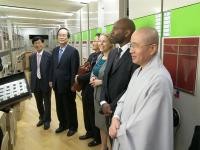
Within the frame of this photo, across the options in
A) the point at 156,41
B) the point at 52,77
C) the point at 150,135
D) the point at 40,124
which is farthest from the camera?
the point at 40,124

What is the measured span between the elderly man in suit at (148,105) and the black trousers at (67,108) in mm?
1802

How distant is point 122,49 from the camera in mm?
2076

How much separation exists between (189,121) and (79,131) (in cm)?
210

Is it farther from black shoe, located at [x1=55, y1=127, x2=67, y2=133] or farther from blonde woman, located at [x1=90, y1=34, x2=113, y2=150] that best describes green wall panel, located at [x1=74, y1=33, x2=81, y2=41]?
blonde woman, located at [x1=90, y1=34, x2=113, y2=150]

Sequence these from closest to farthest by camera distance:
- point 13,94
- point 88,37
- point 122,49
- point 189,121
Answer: point 189,121
point 122,49
point 13,94
point 88,37

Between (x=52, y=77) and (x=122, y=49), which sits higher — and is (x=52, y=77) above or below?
below

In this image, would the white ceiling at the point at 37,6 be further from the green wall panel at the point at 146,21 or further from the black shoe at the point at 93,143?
the black shoe at the point at 93,143

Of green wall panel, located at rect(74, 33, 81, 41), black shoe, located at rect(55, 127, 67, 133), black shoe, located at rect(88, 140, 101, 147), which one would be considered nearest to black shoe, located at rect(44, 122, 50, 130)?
black shoe, located at rect(55, 127, 67, 133)

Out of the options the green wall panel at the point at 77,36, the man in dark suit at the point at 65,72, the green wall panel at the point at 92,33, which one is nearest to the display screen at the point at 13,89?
the man in dark suit at the point at 65,72

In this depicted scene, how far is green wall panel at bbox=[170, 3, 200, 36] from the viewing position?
163 centimetres

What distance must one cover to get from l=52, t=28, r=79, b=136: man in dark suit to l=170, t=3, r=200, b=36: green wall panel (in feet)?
5.35

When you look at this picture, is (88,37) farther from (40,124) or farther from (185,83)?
(185,83)

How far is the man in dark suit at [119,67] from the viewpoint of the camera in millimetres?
2020

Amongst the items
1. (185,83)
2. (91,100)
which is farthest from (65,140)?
(185,83)
